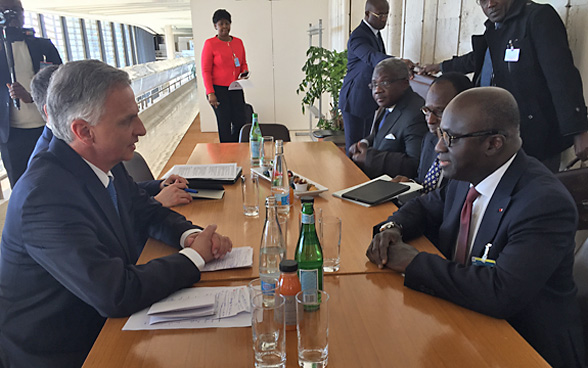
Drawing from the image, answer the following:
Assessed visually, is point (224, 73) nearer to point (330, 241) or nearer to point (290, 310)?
point (330, 241)

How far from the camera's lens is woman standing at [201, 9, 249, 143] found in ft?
18.0

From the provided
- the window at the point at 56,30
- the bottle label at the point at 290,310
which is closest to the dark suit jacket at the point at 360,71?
the bottle label at the point at 290,310

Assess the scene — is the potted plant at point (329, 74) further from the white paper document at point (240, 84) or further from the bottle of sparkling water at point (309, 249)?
the bottle of sparkling water at point (309, 249)

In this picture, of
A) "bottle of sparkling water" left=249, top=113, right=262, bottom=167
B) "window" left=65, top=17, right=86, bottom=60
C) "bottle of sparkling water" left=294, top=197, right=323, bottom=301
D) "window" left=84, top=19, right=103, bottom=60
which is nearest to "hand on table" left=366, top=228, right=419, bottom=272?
"bottle of sparkling water" left=294, top=197, right=323, bottom=301

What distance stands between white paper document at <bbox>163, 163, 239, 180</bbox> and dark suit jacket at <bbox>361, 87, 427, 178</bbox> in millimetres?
938

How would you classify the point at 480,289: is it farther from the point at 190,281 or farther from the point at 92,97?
Answer: the point at 92,97

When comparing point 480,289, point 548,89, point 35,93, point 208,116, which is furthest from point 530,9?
point 208,116

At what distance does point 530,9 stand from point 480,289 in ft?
6.13

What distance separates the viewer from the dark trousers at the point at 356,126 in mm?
4484

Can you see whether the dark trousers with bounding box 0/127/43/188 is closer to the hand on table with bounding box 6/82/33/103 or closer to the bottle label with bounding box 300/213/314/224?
the hand on table with bounding box 6/82/33/103

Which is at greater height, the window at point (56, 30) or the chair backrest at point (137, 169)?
the window at point (56, 30)

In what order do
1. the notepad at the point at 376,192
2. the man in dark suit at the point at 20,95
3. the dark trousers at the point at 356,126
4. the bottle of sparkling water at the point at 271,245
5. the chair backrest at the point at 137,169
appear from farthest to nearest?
the dark trousers at the point at 356,126, the man in dark suit at the point at 20,95, the chair backrest at the point at 137,169, the notepad at the point at 376,192, the bottle of sparkling water at the point at 271,245

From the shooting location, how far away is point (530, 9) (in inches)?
93.0

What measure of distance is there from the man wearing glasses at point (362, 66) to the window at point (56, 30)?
13153 millimetres
